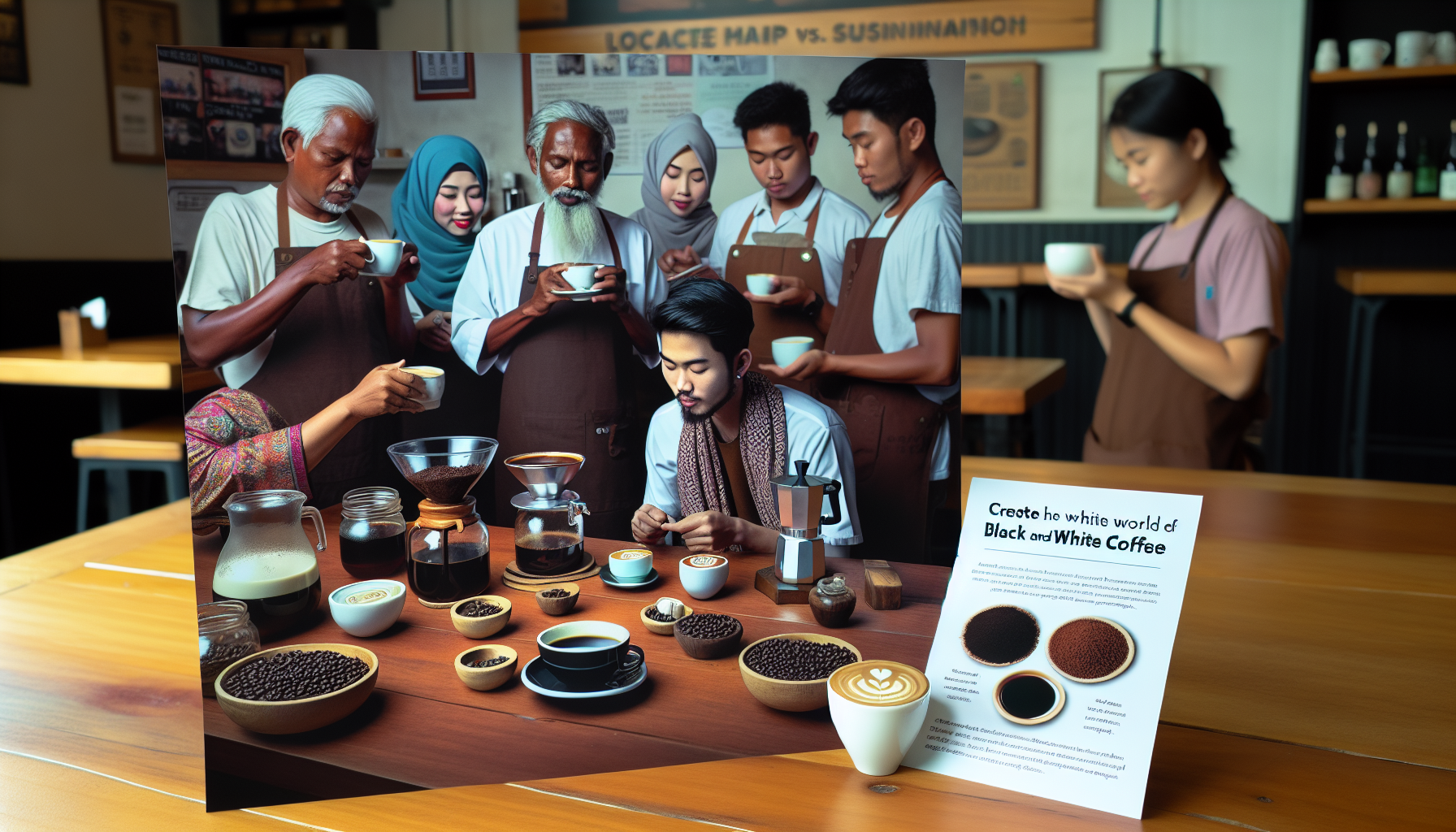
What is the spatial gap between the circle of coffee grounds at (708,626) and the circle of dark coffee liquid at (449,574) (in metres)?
0.14

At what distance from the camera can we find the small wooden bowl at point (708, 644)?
0.68 meters

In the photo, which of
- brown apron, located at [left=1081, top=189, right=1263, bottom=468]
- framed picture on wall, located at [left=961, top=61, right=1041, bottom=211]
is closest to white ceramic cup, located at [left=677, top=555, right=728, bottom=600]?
brown apron, located at [left=1081, top=189, right=1263, bottom=468]

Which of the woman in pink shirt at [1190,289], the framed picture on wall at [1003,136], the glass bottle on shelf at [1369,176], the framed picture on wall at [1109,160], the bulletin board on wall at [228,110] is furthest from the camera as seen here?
the framed picture on wall at [1003,136]

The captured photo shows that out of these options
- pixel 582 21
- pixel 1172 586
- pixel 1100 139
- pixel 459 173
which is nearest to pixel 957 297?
pixel 1172 586

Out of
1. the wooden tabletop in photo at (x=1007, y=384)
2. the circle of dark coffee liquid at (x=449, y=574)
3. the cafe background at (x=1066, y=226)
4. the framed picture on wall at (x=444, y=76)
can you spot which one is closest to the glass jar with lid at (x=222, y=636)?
the circle of dark coffee liquid at (x=449, y=574)

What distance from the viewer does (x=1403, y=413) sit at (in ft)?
13.8

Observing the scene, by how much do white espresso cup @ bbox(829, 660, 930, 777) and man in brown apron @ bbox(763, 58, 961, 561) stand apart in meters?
0.15

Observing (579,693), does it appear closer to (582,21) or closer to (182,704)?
(182,704)

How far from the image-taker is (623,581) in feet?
2.31

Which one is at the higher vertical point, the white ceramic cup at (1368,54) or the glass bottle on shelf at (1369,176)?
the white ceramic cup at (1368,54)

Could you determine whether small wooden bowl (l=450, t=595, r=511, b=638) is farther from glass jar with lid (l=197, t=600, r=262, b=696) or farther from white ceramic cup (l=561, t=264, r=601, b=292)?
white ceramic cup (l=561, t=264, r=601, b=292)

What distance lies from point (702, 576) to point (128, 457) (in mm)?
3111

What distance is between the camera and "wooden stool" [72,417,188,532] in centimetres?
312

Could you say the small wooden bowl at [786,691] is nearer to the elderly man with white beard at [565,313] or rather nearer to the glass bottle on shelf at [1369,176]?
the elderly man with white beard at [565,313]
